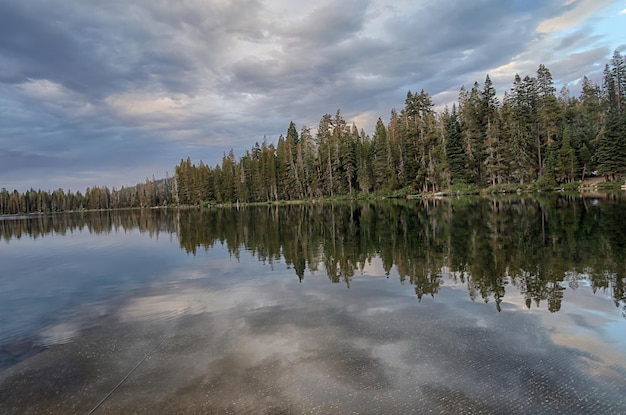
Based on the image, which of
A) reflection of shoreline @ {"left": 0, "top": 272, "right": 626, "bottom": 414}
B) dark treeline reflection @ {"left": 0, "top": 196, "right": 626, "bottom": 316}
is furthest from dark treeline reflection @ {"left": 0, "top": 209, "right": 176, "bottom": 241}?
reflection of shoreline @ {"left": 0, "top": 272, "right": 626, "bottom": 414}

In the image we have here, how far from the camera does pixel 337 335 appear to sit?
748 cm

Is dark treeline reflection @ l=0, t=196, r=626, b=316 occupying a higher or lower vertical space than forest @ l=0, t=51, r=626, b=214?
lower

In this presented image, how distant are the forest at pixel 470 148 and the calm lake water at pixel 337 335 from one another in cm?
5833

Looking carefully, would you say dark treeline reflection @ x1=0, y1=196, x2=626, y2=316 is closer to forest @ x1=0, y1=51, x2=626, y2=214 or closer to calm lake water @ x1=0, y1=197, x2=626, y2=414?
calm lake water @ x1=0, y1=197, x2=626, y2=414

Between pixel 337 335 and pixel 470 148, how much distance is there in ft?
248

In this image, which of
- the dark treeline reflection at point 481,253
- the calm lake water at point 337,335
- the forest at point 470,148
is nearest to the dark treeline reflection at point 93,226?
the dark treeline reflection at point 481,253

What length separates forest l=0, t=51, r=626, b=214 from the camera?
6438 centimetres

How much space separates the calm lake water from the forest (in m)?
58.3

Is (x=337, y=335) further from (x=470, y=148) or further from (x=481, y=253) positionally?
(x=470, y=148)

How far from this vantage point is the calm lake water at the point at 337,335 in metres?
5.20

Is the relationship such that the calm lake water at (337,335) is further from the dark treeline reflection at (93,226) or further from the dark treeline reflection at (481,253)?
the dark treeline reflection at (93,226)

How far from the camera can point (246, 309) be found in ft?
32.1

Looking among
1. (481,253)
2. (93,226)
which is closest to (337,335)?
(481,253)

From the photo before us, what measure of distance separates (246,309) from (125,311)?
11.9ft
